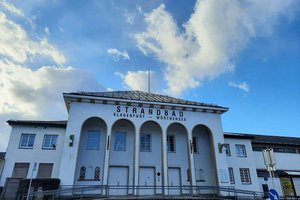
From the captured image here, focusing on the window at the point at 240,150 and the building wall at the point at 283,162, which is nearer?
the window at the point at 240,150

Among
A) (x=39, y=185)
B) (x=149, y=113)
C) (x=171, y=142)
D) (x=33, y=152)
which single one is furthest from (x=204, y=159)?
(x=33, y=152)

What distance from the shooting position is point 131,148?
69.2ft

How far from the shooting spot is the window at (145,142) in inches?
852

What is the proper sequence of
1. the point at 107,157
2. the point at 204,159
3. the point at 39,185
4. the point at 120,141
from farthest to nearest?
the point at 204,159
the point at 120,141
the point at 107,157
the point at 39,185

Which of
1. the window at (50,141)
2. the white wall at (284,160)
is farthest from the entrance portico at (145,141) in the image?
the white wall at (284,160)

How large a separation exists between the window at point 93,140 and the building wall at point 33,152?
2496mm

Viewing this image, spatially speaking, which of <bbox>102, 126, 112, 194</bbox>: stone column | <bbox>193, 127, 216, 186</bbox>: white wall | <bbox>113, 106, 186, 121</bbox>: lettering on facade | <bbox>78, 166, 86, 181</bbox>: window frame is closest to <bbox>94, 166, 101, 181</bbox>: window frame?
<bbox>78, 166, 86, 181</bbox>: window frame

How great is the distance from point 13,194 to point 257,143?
23508 mm

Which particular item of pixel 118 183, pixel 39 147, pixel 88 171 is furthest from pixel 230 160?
pixel 39 147

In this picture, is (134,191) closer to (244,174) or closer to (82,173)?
(82,173)

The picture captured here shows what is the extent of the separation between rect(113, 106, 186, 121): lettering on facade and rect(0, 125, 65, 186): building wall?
5722 millimetres

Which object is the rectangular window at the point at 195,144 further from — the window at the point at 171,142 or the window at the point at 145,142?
the window at the point at 145,142

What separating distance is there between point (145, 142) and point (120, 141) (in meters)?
2.34

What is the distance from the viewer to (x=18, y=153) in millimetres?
19750
